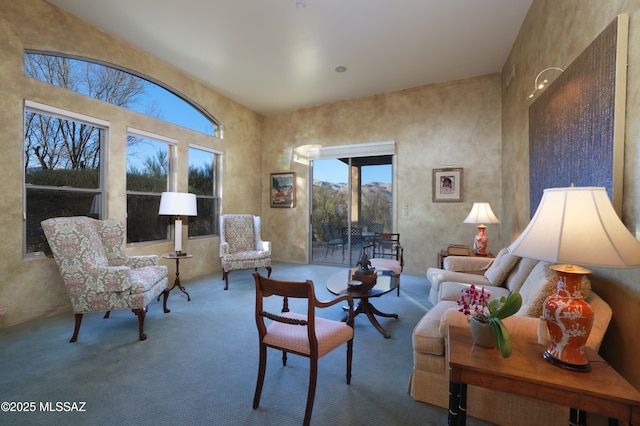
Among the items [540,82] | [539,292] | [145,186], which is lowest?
[539,292]

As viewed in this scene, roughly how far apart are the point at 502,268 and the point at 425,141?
3062 mm

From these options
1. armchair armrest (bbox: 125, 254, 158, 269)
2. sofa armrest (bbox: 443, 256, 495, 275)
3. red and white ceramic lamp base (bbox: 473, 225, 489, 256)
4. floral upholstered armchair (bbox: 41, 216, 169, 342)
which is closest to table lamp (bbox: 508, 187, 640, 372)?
sofa armrest (bbox: 443, 256, 495, 275)

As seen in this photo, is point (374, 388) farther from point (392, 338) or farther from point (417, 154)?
point (417, 154)

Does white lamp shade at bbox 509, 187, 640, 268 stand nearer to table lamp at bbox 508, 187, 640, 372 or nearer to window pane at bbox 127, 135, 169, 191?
table lamp at bbox 508, 187, 640, 372

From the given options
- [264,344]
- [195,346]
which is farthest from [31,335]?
[264,344]

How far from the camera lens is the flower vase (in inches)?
53.9

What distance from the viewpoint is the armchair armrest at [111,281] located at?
269 centimetres

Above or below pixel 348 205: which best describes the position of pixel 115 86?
above

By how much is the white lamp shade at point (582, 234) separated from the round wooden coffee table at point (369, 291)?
1.63 meters

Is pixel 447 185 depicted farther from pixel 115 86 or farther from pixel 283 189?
pixel 115 86

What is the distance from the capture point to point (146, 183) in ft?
14.5

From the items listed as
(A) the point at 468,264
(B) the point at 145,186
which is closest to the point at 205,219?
(B) the point at 145,186

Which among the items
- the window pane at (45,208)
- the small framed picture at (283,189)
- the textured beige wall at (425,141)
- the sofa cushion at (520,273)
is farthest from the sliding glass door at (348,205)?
the window pane at (45,208)

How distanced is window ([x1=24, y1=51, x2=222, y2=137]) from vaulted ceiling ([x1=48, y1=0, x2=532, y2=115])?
1.55 ft
